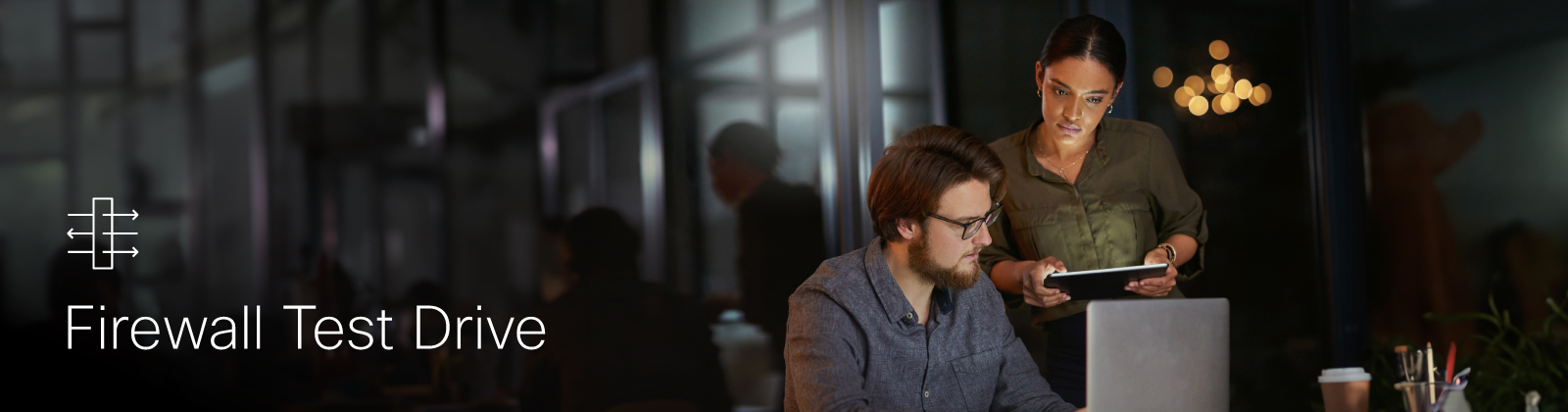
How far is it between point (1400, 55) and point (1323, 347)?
0.99m

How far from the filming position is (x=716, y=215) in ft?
10.5

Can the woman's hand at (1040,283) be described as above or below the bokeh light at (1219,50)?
below

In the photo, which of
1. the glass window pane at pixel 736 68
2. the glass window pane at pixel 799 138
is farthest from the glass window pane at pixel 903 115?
the glass window pane at pixel 736 68

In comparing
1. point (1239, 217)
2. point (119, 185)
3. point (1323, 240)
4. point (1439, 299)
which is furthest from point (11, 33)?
point (1439, 299)

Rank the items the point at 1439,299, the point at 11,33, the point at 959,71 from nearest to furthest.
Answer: the point at 11,33 → the point at 1439,299 → the point at 959,71

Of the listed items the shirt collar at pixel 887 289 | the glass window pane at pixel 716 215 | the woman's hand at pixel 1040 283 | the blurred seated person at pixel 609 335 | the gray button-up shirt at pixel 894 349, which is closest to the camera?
the gray button-up shirt at pixel 894 349

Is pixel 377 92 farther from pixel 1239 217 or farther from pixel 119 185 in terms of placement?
pixel 1239 217

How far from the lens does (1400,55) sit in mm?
3109

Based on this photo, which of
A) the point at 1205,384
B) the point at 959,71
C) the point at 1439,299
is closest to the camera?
the point at 1205,384

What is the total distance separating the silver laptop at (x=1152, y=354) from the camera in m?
1.66

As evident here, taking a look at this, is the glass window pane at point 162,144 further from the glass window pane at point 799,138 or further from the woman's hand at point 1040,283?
the woman's hand at point 1040,283

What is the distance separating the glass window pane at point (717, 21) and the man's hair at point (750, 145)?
0.30 metres

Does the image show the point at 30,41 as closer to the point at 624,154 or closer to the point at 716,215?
the point at 624,154

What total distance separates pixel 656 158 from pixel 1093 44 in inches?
55.3
